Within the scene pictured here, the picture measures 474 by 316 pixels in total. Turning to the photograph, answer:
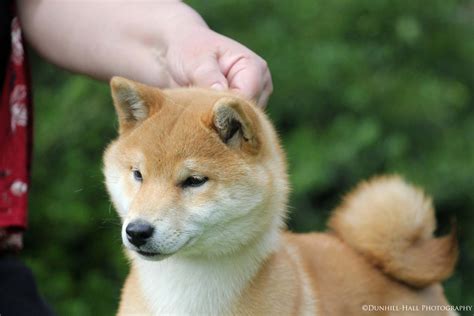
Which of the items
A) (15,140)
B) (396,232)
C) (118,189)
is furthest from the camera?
(396,232)

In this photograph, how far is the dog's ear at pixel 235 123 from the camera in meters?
2.00

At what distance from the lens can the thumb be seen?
2186mm

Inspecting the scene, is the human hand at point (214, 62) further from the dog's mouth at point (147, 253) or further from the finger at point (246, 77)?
the dog's mouth at point (147, 253)

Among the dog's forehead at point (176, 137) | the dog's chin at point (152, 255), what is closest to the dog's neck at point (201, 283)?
the dog's chin at point (152, 255)

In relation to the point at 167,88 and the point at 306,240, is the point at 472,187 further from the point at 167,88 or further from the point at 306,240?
the point at 167,88

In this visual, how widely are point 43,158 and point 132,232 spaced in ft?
6.72

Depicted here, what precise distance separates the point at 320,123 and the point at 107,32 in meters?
2.13

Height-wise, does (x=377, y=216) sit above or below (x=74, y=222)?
above

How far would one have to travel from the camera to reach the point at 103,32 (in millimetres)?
2352

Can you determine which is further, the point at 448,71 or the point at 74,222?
the point at 448,71

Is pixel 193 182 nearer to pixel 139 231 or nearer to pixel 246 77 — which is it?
pixel 139 231

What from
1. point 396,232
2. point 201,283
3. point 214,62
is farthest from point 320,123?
point 201,283

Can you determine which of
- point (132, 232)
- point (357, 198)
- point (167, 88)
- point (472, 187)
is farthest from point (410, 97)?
point (132, 232)

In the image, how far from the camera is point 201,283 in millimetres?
2137
